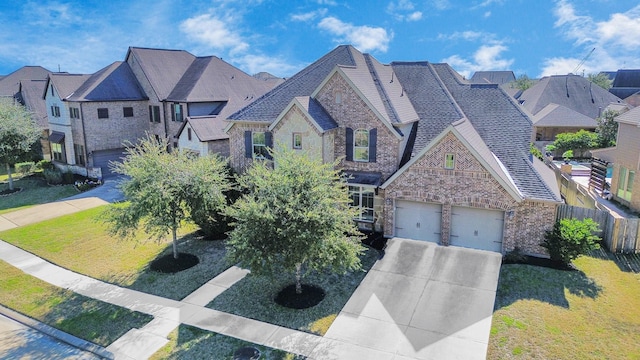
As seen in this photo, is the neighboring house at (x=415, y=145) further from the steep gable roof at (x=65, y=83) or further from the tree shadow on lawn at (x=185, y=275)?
the steep gable roof at (x=65, y=83)

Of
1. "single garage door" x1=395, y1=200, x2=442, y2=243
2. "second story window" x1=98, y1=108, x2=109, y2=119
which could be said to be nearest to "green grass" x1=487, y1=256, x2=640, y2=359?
"single garage door" x1=395, y1=200, x2=442, y2=243

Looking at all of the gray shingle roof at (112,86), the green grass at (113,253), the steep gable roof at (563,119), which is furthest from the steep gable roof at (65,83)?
the steep gable roof at (563,119)

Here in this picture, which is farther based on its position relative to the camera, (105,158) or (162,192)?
(105,158)

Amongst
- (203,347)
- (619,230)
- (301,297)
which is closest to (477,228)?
(619,230)

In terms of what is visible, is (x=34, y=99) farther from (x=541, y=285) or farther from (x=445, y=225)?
(x=541, y=285)

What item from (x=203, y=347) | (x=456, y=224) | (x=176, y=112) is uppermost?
(x=176, y=112)

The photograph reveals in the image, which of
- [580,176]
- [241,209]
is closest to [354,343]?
[241,209]
